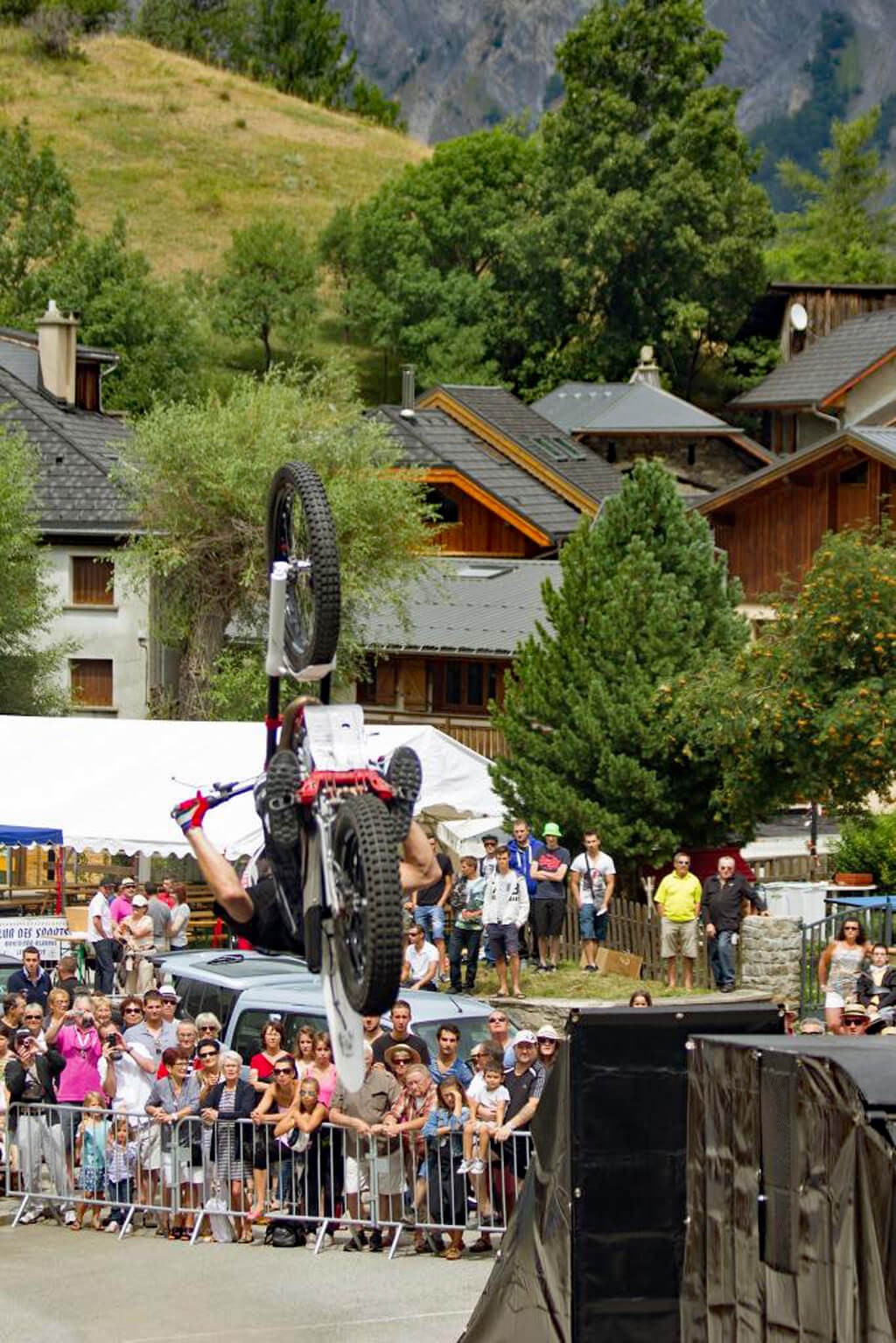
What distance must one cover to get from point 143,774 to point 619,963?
22.0 feet

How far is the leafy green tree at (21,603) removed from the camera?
42781mm

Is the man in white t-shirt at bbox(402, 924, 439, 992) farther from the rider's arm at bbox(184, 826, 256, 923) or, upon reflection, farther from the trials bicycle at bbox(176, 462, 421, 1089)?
the rider's arm at bbox(184, 826, 256, 923)

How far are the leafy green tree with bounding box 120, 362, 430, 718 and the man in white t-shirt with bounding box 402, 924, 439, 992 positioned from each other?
65.3 ft

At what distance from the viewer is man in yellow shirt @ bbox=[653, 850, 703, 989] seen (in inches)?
1010

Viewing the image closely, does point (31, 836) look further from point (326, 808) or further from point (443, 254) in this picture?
point (443, 254)

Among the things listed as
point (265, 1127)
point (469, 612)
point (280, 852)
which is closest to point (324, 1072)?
point (265, 1127)

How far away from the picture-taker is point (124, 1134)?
17.8 metres

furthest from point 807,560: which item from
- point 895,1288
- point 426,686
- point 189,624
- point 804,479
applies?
point 895,1288

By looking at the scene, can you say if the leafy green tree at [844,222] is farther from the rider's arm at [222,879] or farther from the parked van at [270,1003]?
the rider's arm at [222,879]

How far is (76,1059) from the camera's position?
18.5m

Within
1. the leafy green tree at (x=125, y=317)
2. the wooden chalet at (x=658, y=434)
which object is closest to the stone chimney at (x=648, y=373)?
the wooden chalet at (x=658, y=434)

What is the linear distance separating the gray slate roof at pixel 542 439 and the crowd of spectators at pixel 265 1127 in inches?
1775

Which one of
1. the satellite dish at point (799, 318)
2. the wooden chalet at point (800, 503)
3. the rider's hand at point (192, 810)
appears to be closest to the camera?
the rider's hand at point (192, 810)

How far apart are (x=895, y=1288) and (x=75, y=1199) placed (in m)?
9.91
